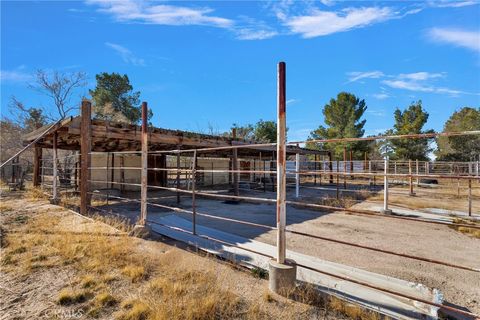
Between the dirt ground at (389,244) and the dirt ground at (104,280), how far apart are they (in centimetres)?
143

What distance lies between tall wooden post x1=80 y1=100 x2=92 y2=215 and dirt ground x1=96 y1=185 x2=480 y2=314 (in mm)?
1065

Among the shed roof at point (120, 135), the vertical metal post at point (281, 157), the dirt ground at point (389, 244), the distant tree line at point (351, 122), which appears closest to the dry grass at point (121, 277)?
the vertical metal post at point (281, 157)

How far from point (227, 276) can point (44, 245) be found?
3.02 m

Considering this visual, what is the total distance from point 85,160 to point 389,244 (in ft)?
21.6

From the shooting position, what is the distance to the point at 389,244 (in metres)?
4.88

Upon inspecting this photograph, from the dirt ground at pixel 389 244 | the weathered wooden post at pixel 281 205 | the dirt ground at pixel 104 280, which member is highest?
the weathered wooden post at pixel 281 205

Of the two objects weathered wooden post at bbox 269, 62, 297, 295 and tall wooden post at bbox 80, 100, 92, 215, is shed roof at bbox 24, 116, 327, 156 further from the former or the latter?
weathered wooden post at bbox 269, 62, 297, 295

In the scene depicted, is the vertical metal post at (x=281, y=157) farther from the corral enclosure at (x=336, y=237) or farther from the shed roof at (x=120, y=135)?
the shed roof at (x=120, y=135)

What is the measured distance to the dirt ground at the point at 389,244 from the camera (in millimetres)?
3334

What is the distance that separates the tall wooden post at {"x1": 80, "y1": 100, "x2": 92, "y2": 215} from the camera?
Result: 268 inches

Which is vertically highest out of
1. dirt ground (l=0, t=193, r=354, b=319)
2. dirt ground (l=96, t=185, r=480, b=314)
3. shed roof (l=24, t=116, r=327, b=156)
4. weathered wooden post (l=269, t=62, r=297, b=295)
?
shed roof (l=24, t=116, r=327, b=156)

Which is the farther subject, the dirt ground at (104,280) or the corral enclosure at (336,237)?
the corral enclosure at (336,237)

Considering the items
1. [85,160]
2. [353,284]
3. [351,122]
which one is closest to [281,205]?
[353,284]

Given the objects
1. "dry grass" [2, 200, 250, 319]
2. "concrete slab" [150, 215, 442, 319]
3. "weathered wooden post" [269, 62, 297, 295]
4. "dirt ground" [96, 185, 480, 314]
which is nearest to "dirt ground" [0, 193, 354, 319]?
"dry grass" [2, 200, 250, 319]
